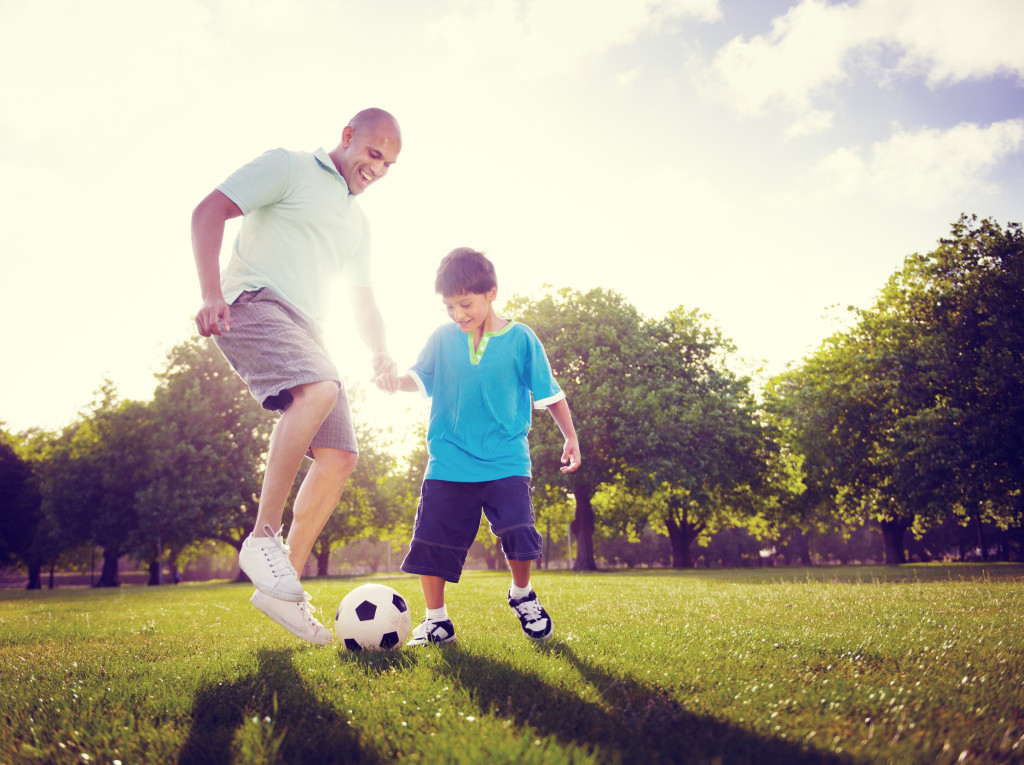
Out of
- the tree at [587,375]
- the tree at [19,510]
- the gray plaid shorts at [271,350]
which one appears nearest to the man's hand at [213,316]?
the gray plaid shorts at [271,350]

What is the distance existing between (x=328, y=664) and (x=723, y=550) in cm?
5789

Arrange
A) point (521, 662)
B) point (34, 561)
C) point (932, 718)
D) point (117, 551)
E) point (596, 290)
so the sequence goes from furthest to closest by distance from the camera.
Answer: point (34, 561) < point (117, 551) < point (596, 290) < point (521, 662) < point (932, 718)

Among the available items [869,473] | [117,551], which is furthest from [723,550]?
[117,551]

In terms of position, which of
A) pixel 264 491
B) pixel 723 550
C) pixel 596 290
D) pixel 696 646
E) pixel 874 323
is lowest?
pixel 723 550

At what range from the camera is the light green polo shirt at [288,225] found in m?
3.71

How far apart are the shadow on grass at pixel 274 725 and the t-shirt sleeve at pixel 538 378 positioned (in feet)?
7.73

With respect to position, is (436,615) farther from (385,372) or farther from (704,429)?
(704,429)

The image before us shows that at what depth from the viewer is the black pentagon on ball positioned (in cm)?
379

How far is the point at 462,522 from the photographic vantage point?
4.21 meters

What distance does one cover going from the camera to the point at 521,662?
3.03 meters

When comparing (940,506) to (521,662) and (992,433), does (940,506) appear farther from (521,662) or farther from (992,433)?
(521,662)

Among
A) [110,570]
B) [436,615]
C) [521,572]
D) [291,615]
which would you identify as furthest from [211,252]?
[110,570]

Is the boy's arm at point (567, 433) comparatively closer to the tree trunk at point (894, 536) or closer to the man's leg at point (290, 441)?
the man's leg at point (290, 441)

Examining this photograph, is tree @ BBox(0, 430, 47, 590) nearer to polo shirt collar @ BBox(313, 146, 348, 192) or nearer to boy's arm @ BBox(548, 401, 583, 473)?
polo shirt collar @ BBox(313, 146, 348, 192)
